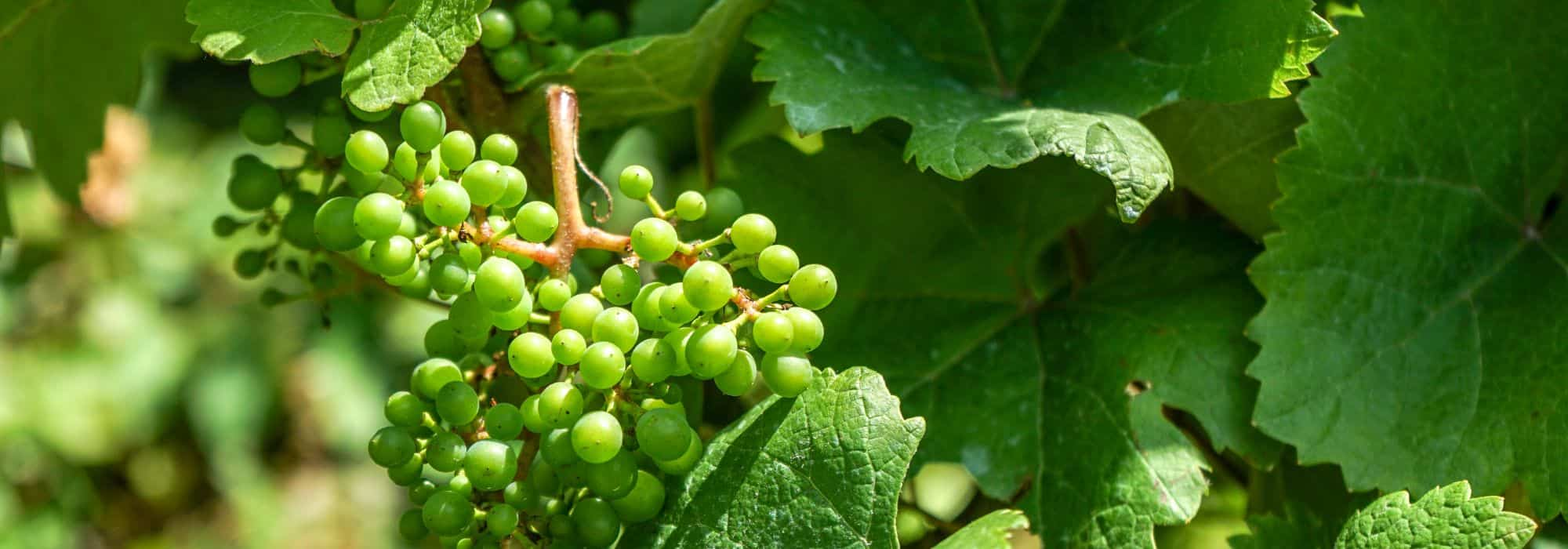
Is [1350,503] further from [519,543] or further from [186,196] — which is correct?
[186,196]

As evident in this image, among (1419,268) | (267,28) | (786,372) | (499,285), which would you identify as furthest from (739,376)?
(1419,268)

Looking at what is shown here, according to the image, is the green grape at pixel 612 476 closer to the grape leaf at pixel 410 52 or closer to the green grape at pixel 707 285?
the green grape at pixel 707 285

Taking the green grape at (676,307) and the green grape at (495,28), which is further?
the green grape at (495,28)

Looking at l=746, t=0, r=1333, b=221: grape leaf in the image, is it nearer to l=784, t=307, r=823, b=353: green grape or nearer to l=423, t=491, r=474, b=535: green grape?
l=784, t=307, r=823, b=353: green grape

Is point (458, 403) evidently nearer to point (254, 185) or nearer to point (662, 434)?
point (662, 434)

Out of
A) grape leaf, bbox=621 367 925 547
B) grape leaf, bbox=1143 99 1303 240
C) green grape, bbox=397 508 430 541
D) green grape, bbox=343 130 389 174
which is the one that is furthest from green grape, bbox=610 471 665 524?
grape leaf, bbox=1143 99 1303 240

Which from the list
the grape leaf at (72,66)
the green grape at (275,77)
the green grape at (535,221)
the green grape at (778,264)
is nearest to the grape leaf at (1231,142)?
the green grape at (778,264)

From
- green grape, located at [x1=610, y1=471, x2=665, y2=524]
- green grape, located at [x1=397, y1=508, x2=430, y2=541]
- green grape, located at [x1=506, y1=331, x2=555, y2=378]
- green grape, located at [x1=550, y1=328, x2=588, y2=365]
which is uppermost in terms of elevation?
green grape, located at [x1=550, y1=328, x2=588, y2=365]

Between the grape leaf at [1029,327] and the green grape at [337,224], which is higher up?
the green grape at [337,224]
